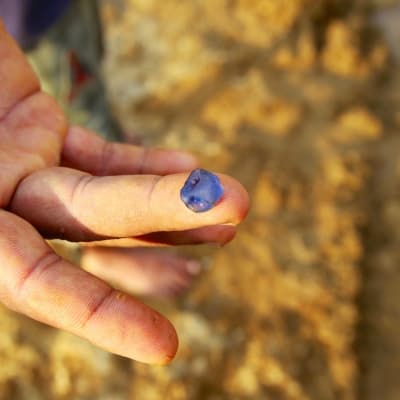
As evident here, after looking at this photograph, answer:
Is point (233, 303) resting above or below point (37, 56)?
below

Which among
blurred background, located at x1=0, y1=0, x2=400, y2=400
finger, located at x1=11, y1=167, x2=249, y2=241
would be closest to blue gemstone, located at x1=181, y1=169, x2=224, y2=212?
finger, located at x1=11, y1=167, x2=249, y2=241

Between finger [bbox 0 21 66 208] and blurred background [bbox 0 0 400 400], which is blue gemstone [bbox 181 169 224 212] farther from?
blurred background [bbox 0 0 400 400]

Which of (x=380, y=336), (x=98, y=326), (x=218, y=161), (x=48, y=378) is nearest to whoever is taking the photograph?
(x=98, y=326)

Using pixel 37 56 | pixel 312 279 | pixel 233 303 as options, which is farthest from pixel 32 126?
pixel 312 279

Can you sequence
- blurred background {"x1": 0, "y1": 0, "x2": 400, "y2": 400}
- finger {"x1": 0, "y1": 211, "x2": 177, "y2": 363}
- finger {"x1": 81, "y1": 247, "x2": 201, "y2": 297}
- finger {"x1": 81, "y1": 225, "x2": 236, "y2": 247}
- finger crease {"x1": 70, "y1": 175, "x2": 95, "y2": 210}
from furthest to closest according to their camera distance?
finger {"x1": 81, "y1": 247, "x2": 201, "y2": 297}
blurred background {"x1": 0, "y1": 0, "x2": 400, "y2": 400}
finger {"x1": 81, "y1": 225, "x2": 236, "y2": 247}
finger crease {"x1": 70, "y1": 175, "x2": 95, "y2": 210}
finger {"x1": 0, "y1": 211, "x2": 177, "y2": 363}

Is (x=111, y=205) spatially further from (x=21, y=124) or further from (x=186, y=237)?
(x=21, y=124)

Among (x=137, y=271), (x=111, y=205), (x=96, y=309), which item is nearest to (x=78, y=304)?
(x=96, y=309)

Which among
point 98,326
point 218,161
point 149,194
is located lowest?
point 218,161

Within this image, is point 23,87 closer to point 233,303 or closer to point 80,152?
point 80,152
